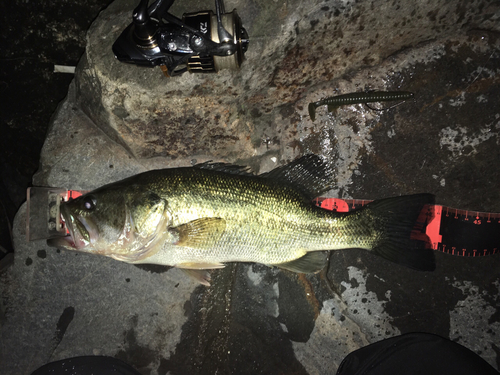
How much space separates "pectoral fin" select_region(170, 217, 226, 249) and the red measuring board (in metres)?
1.18

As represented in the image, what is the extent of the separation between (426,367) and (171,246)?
243 cm

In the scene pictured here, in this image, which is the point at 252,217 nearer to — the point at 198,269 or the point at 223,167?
the point at 223,167

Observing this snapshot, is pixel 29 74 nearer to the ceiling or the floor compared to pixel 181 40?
nearer to the ceiling

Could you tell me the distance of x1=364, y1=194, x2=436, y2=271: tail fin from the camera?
96.7 inches

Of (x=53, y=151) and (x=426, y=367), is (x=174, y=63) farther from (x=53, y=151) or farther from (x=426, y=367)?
(x=426, y=367)

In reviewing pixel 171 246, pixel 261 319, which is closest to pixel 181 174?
pixel 171 246

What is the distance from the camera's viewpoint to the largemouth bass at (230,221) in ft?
7.09

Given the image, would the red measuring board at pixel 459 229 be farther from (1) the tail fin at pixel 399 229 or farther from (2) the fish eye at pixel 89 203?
(2) the fish eye at pixel 89 203

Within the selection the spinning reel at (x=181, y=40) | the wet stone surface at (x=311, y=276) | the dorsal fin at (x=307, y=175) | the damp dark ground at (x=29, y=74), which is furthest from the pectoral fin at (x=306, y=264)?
the damp dark ground at (x=29, y=74)

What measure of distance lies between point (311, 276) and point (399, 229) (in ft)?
3.10

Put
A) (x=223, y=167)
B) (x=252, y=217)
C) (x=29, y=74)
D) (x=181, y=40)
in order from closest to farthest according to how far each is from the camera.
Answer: (x=181, y=40) < (x=252, y=217) < (x=223, y=167) < (x=29, y=74)

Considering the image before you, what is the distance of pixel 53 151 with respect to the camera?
9.15 feet

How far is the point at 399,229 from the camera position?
8.09ft

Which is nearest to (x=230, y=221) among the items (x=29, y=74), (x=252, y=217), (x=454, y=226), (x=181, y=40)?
(x=252, y=217)
